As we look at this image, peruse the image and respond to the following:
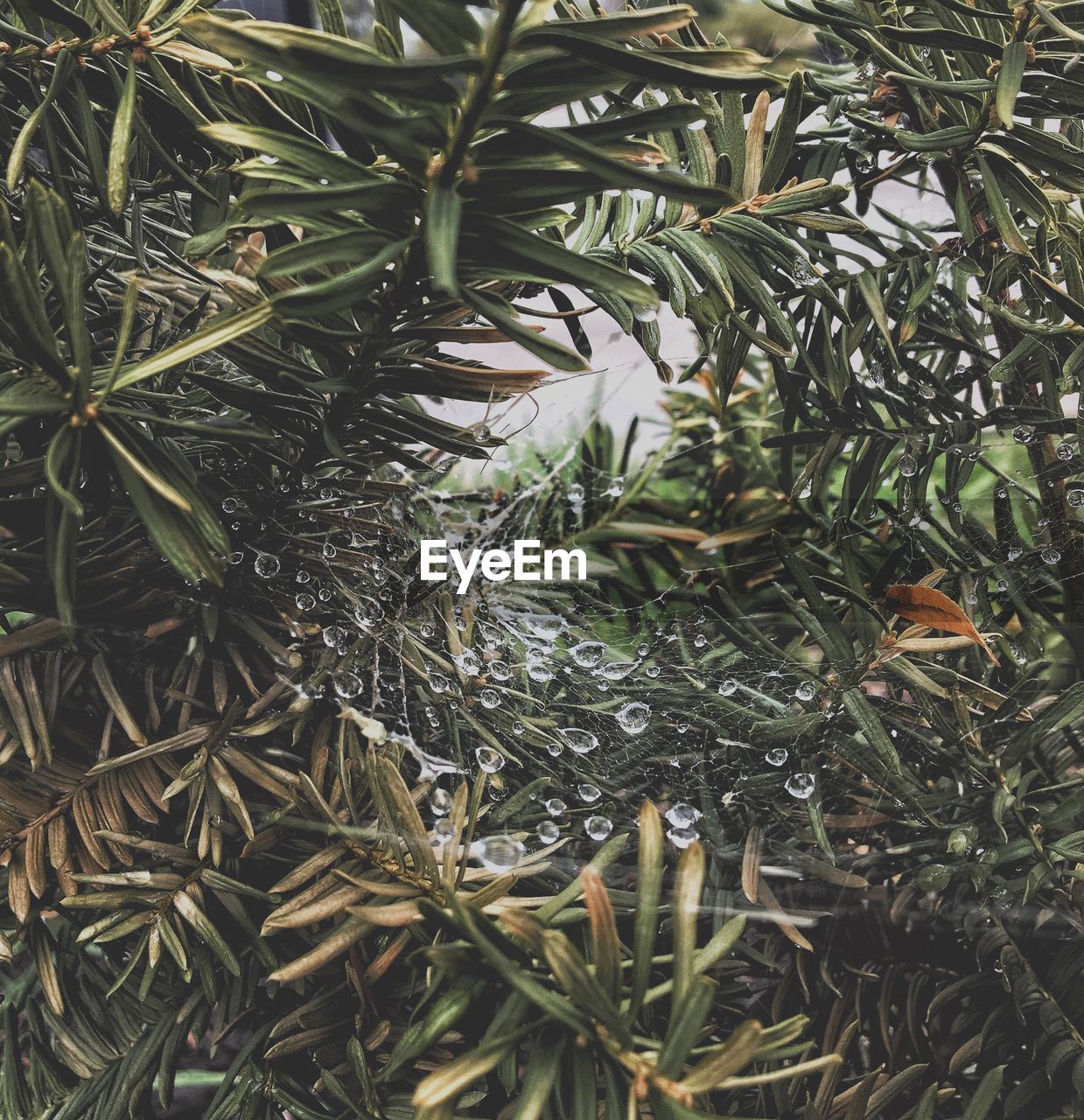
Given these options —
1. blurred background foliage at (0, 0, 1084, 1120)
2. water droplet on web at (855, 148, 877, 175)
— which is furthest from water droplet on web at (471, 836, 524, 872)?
water droplet on web at (855, 148, 877, 175)

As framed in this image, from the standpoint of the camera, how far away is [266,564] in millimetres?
258

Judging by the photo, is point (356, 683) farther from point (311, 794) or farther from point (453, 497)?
point (453, 497)

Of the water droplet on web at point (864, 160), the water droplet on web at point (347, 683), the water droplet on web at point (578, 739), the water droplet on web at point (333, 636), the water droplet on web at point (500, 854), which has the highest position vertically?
the water droplet on web at point (864, 160)

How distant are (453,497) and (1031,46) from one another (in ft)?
0.94

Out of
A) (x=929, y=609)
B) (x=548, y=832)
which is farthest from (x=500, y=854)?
(x=929, y=609)

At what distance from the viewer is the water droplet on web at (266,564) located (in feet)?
0.84

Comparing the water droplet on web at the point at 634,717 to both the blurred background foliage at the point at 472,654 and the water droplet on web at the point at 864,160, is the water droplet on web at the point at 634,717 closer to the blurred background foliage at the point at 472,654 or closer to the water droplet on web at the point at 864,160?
the blurred background foliage at the point at 472,654

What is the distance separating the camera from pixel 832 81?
325 mm

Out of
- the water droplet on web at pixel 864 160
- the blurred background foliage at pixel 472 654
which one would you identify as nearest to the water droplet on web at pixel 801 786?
the blurred background foliage at pixel 472 654

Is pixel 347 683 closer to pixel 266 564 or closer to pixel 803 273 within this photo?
pixel 266 564

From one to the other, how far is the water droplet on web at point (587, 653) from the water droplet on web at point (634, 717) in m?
0.04

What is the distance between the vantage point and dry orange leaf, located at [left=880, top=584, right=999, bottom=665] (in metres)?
0.25

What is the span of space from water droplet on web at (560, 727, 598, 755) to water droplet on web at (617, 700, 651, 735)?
1 cm

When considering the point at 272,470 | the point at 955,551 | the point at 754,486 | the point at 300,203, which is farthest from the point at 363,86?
the point at 754,486
